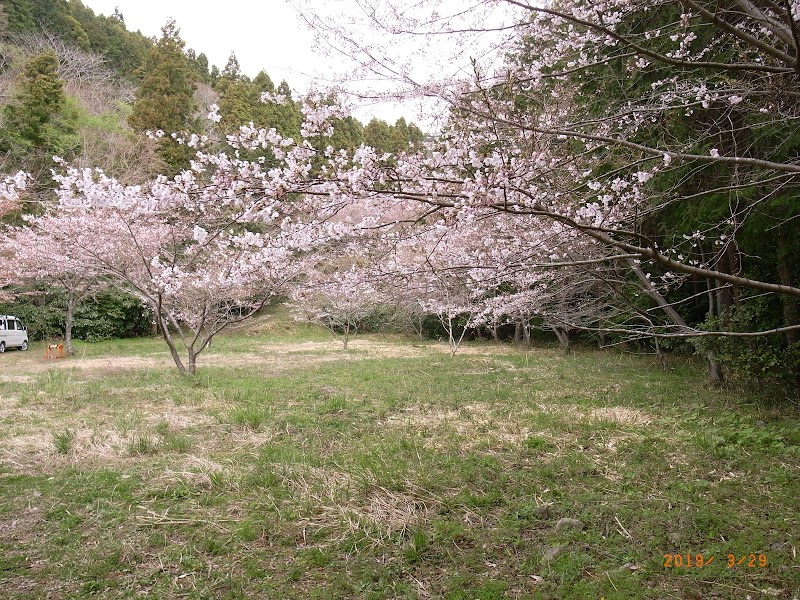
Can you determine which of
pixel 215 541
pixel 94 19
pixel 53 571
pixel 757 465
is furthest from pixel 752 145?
pixel 94 19

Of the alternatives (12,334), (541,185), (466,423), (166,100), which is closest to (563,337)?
(466,423)

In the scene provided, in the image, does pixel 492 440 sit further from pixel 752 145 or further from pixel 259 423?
pixel 752 145

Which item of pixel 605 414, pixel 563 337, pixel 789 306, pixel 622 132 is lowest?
pixel 605 414

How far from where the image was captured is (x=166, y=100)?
22734 millimetres

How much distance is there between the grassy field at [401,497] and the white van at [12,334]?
11296 millimetres

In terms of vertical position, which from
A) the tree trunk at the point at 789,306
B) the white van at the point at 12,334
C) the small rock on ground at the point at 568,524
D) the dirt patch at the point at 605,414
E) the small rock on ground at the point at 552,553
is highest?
the tree trunk at the point at 789,306

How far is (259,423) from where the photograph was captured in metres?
5.76

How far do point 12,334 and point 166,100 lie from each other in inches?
472

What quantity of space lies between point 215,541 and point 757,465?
403 cm

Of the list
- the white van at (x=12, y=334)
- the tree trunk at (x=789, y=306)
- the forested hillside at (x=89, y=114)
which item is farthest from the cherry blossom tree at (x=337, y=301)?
the white van at (x=12, y=334)

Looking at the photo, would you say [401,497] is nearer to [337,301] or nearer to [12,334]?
[337,301]

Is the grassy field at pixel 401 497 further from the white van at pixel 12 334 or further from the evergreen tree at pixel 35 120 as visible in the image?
the evergreen tree at pixel 35 120

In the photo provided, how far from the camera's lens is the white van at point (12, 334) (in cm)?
1595
